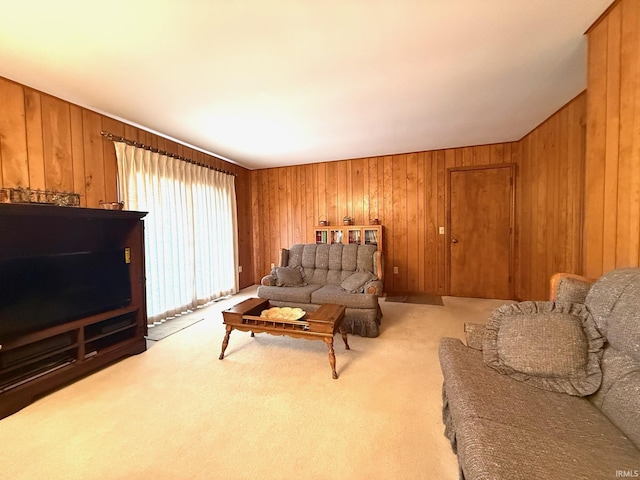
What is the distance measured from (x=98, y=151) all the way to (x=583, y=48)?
14.5 ft

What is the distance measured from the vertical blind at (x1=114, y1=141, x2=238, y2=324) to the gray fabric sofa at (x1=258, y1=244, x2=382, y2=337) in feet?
4.07

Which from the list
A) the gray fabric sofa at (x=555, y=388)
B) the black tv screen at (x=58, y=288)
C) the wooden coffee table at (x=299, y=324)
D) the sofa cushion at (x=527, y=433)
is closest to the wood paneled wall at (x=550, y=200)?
the gray fabric sofa at (x=555, y=388)

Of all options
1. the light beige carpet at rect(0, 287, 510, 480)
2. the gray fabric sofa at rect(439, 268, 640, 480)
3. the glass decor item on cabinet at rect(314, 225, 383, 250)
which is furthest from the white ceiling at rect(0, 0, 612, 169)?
the light beige carpet at rect(0, 287, 510, 480)

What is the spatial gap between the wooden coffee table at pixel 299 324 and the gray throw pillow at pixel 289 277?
91 centimetres

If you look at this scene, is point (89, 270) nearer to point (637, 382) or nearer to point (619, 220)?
point (637, 382)

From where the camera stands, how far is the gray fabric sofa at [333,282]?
284cm

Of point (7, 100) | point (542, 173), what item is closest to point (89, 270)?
point (7, 100)

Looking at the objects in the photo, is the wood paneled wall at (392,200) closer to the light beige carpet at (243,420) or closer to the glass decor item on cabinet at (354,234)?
the glass decor item on cabinet at (354,234)

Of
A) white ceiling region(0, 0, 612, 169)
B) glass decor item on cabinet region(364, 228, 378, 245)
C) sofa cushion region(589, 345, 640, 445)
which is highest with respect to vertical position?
white ceiling region(0, 0, 612, 169)

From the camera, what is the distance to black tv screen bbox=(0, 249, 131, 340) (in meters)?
1.84

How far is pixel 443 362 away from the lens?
1482mm

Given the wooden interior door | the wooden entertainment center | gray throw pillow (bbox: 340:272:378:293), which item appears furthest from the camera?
the wooden interior door

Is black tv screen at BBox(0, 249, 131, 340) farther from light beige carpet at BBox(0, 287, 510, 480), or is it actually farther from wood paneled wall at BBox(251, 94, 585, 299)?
wood paneled wall at BBox(251, 94, 585, 299)

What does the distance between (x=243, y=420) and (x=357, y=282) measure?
187cm
